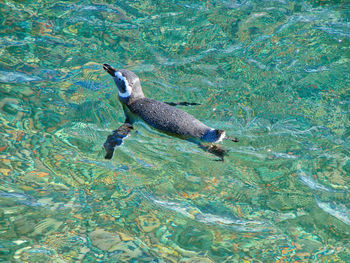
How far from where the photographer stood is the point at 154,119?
5164 mm

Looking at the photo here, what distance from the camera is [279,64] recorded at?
6473mm

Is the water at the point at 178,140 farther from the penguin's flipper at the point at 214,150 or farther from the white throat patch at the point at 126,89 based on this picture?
the white throat patch at the point at 126,89

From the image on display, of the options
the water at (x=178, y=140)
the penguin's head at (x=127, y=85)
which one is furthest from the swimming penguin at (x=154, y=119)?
the water at (x=178, y=140)

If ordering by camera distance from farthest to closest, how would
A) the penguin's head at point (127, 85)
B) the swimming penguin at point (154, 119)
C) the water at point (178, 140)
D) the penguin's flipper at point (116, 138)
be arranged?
the penguin's head at point (127, 85)
the penguin's flipper at point (116, 138)
the swimming penguin at point (154, 119)
the water at point (178, 140)

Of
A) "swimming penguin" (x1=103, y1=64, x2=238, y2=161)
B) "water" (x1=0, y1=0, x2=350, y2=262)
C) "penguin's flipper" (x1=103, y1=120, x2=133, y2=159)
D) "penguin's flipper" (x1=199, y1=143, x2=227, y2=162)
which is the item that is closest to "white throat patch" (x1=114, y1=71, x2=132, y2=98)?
"swimming penguin" (x1=103, y1=64, x2=238, y2=161)

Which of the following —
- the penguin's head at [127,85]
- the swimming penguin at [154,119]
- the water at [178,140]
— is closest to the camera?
the water at [178,140]

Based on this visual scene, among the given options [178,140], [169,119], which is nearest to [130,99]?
[169,119]

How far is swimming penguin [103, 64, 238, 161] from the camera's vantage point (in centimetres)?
485

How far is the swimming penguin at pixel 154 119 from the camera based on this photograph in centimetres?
485

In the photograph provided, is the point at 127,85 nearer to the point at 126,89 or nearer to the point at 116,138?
the point at 126,89

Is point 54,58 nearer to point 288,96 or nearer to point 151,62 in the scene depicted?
point 151,62

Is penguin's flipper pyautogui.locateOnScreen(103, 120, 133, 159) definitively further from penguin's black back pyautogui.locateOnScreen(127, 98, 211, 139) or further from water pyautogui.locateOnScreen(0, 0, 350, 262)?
penguin's black back pyautogui.locateOnScreen(127, 98, 211, 139)

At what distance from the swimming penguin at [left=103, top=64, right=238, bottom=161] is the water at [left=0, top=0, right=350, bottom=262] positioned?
0.14 metres

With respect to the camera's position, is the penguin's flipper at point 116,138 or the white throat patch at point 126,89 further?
the white throat patch at point 126,89
